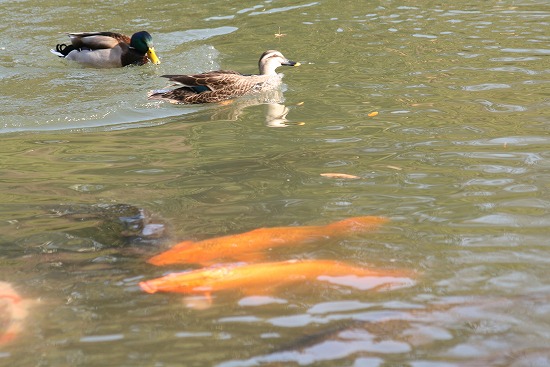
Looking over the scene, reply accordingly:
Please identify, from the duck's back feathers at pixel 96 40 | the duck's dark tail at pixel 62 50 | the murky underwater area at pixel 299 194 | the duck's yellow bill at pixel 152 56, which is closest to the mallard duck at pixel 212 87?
the murky underwater area at pixel 299 194

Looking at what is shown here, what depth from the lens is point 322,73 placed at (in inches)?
468

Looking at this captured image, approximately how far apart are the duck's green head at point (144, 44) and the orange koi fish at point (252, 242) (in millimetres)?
6774

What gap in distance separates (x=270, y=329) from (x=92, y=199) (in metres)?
2.99

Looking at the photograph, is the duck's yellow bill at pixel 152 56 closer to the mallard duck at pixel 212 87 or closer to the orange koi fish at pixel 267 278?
the mallard duck at pixel 212 87

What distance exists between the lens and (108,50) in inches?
519

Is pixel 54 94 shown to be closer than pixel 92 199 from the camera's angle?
No

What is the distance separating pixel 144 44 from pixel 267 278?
771cm

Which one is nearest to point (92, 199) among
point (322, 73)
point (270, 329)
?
point (270, 329)

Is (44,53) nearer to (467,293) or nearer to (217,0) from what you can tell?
(217,0)

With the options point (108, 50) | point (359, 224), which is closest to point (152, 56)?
point (108, 50)

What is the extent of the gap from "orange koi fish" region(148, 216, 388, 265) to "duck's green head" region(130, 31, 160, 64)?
677 cm

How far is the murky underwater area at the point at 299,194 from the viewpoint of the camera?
17.0 ft

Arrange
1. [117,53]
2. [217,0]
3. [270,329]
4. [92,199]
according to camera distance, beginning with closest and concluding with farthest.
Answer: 1. [270,329]
2. [92,199]
3. [117,53]
4. [217,0]

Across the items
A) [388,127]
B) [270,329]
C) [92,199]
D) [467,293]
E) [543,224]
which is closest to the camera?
[270,329]
